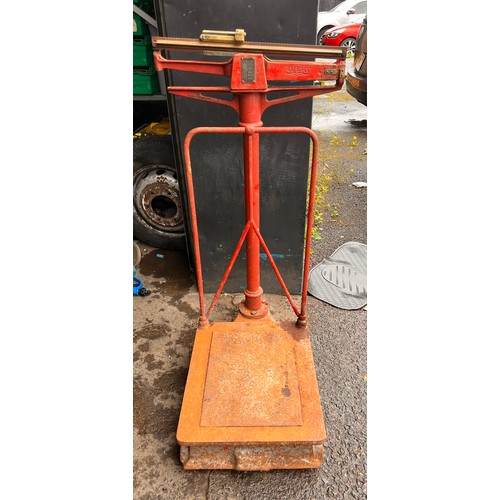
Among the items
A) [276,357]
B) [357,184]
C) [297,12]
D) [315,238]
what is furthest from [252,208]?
[357,184]

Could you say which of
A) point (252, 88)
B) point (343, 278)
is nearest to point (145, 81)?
point (252, 88)

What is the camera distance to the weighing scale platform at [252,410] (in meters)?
1.59

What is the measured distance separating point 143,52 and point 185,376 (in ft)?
6.95

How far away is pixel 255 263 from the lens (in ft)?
6.68

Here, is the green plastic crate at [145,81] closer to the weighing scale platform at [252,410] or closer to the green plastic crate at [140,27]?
the green plastic crate at [140,27]

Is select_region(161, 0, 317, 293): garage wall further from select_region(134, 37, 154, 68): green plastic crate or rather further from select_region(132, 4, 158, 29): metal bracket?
select_region(134, 37, 154, 68): green plastic crate

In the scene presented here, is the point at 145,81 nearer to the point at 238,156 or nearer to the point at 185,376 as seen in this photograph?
the point at 238,156

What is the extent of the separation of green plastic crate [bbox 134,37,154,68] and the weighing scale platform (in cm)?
199

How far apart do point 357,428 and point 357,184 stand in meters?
2.94

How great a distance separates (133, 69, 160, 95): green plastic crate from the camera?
271 cm

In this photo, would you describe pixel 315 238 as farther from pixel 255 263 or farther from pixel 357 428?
pixel 357 428

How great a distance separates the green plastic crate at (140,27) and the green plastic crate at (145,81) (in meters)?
0.24

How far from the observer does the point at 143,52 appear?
260 cm

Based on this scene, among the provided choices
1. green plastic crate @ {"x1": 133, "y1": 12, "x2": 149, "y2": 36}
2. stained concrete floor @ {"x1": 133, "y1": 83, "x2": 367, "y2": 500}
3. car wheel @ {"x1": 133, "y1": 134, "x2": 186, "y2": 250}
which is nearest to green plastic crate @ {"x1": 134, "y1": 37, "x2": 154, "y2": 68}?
green plastic crate @ {"x1": 133, "y1": 12, "x2": 149, "y2": 36}
